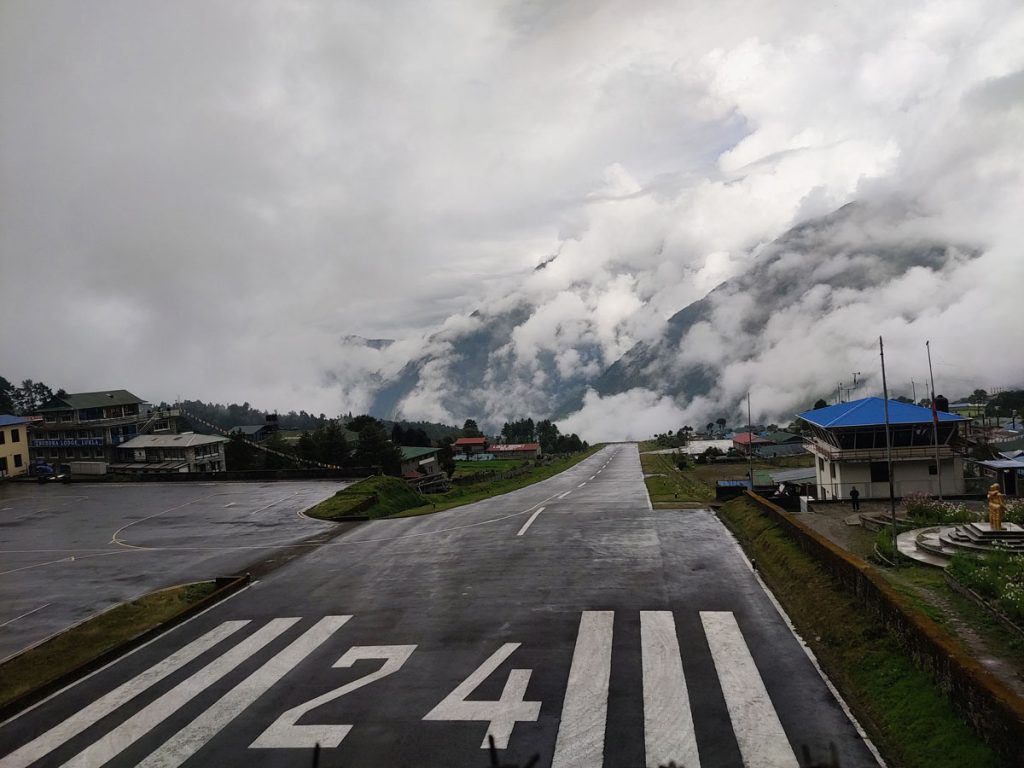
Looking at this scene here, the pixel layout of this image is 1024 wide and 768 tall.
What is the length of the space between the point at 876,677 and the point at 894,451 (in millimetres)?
38546

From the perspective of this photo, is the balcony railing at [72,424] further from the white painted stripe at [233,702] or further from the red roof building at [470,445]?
the white painted stripe at [233,702]

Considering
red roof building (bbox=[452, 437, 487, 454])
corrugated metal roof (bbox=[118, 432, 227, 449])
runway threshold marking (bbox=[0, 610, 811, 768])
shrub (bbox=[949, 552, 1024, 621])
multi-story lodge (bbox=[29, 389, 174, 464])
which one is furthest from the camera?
red roof building (bbox=[452, 437, 487, 454])

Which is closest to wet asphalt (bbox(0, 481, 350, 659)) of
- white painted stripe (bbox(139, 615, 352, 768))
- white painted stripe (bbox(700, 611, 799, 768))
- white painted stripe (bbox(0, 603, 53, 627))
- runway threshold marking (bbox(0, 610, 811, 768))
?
white painted stripe (bbox(0, 603, 53, 627))

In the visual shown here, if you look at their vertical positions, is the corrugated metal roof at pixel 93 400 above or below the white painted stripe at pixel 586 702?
above

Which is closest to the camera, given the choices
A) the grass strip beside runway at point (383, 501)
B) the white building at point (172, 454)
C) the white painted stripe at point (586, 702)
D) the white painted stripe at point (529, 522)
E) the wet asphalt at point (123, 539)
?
the white painted stripe at point (586, 702)

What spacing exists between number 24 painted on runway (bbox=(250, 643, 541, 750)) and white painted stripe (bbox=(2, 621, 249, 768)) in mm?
4373

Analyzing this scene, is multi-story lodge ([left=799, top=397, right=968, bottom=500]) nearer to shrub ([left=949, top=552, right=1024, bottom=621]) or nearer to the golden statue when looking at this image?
the golden statue

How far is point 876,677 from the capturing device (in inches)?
537

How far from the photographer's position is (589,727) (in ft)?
41.0

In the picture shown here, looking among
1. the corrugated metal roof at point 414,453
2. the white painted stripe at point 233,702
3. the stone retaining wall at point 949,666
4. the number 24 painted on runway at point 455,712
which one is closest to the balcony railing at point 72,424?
the corrugated metal roof at point 414,453

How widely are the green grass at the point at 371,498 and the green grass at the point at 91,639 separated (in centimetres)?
1695

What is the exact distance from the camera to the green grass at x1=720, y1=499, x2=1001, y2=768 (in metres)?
10.8

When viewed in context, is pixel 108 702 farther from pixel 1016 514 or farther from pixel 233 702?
pixel 1016 514

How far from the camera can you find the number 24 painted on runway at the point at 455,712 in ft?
41.2
